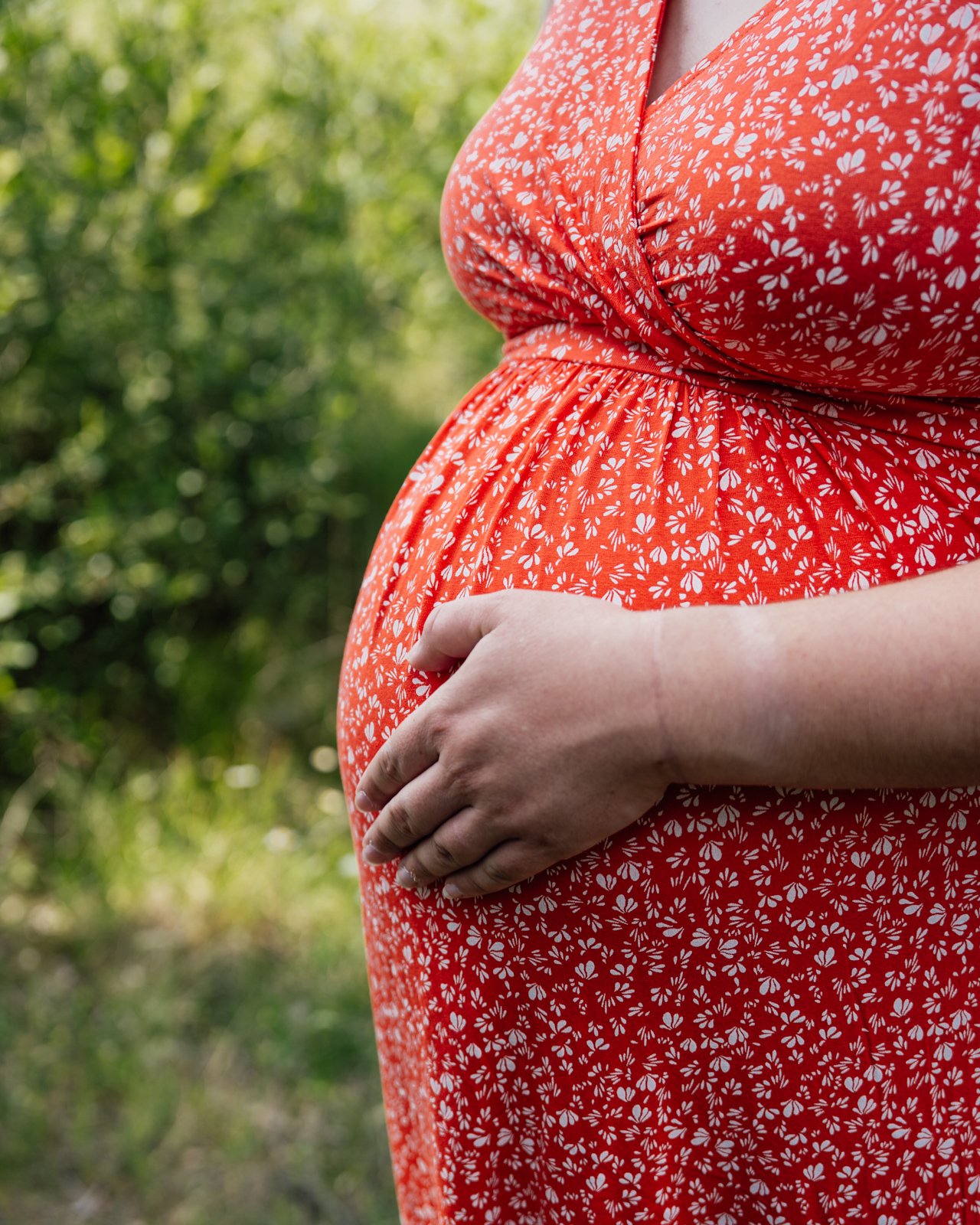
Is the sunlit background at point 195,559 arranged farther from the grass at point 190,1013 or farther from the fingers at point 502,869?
the fingers at point 502,869

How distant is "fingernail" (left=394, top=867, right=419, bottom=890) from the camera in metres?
1.00

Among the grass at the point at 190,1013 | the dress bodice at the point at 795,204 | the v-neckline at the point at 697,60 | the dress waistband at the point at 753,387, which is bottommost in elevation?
the grass at the point at 190,1013

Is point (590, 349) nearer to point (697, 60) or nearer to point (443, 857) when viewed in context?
point (697, 60)

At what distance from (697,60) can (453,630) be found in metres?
0.58

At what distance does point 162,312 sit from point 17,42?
Answer: 0.74 m

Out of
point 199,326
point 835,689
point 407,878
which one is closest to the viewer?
point 835,689

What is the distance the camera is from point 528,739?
34.0 inches

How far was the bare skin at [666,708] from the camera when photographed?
78cm

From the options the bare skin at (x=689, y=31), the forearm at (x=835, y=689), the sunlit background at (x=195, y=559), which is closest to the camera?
the forearm at (x=835, y=689)

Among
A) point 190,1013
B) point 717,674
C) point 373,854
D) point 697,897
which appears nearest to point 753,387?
point 717,674

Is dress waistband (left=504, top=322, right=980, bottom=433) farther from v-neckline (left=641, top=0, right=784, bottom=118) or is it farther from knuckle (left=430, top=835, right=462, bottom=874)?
knuckle (left=430, top=835, right=462, bottom=874)

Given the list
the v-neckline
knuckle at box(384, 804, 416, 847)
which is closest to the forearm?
knuckle at box(384, 804, 416, 847)

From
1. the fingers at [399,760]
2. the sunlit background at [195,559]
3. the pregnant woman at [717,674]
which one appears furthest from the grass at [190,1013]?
the fingers at [399,760]

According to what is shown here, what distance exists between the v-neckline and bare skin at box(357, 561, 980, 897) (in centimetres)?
48
